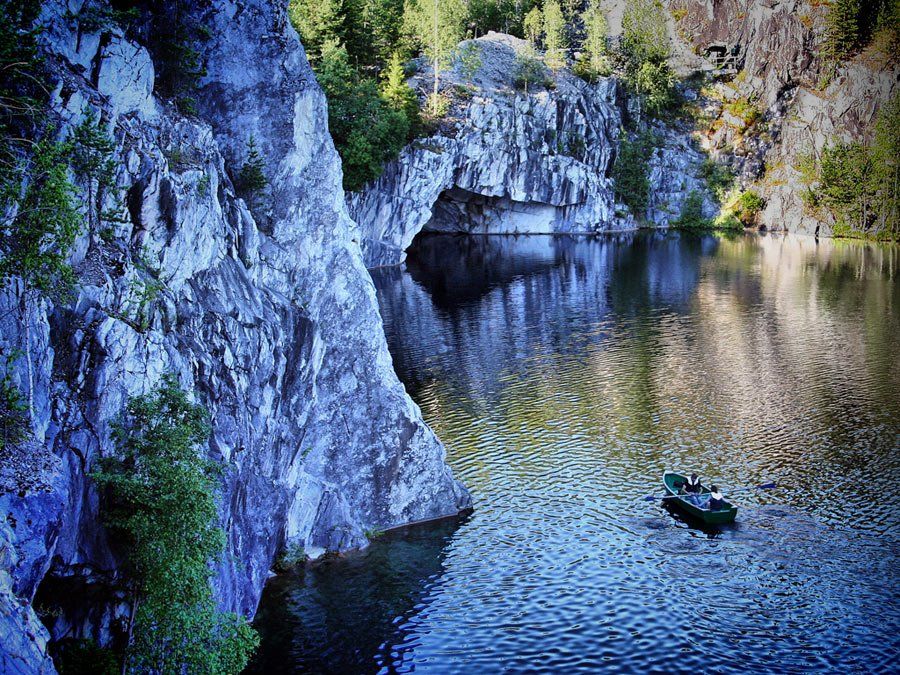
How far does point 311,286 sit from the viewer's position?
114ft

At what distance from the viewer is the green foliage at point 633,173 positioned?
506 ft

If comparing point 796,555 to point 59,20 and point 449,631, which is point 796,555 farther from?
point 59,20

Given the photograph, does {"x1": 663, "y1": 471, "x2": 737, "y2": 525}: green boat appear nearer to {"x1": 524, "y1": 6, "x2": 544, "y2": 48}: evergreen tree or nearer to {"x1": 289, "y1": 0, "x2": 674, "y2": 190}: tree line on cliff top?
{"x1": 289, "y1": 0, "x2": 674, "y2": 190}: tree line on cliff top

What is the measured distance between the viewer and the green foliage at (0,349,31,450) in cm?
1642

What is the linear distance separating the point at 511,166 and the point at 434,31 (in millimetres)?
26315

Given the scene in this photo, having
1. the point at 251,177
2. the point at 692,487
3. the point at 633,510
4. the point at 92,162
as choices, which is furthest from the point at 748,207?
the point at 92,162

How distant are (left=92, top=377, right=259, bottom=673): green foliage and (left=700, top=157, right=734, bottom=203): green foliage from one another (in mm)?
152643

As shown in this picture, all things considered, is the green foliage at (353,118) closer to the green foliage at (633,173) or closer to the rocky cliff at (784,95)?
the green foliage at (633,173)

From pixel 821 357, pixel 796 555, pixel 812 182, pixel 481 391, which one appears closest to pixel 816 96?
pixel 812 182

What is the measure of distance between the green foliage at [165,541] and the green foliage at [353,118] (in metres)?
62.2

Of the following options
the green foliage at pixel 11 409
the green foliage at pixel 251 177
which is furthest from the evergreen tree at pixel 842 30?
the green foliage at pixel 11 409

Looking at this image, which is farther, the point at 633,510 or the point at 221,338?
the point at 633,510

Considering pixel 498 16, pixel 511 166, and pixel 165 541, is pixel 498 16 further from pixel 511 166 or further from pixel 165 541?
pixel 165 541

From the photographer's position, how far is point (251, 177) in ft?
110
